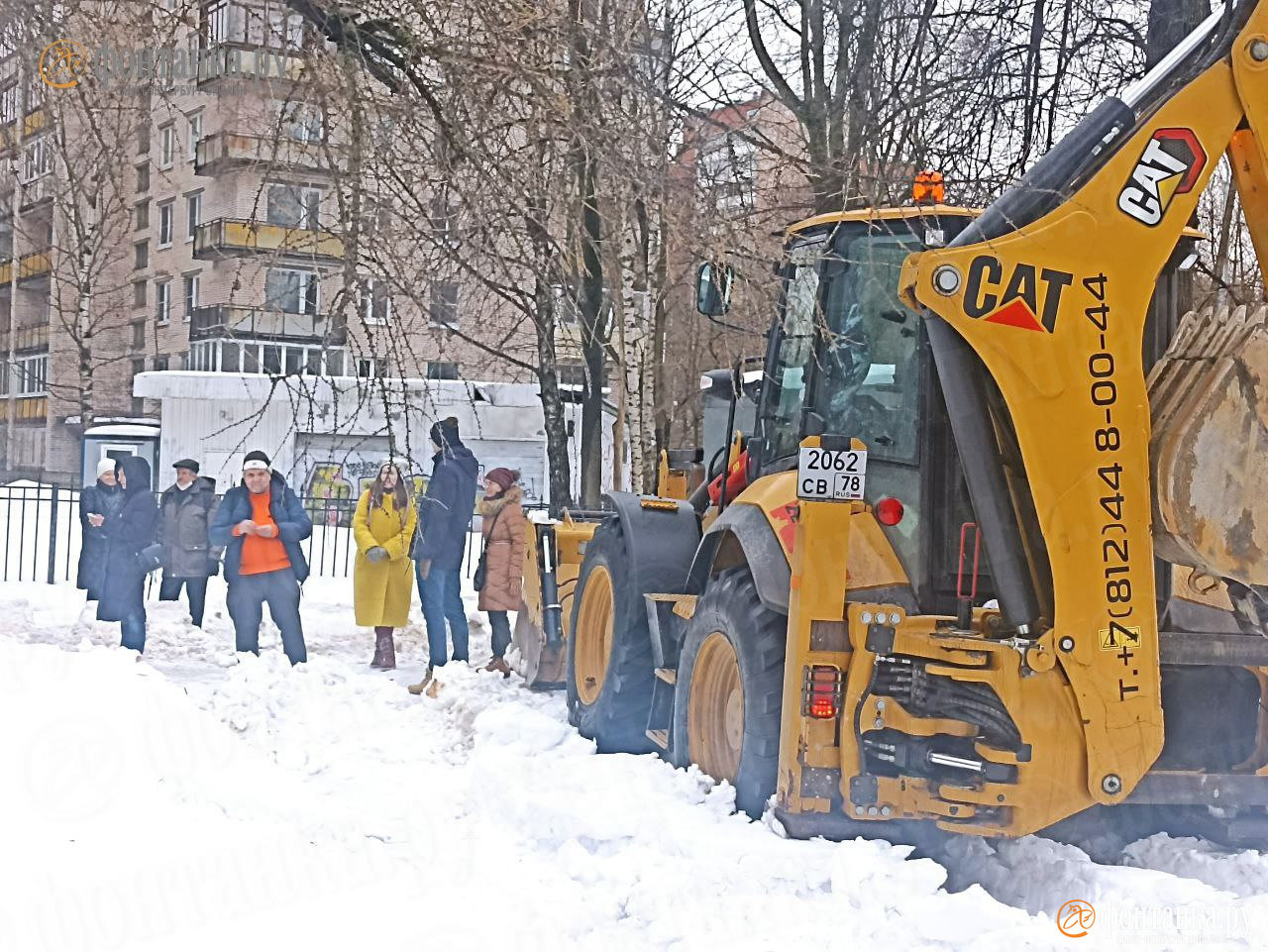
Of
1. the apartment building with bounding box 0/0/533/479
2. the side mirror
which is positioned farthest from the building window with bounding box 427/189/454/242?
the side mirror

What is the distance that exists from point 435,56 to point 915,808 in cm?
310

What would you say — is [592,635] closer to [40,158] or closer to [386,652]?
[386,652]

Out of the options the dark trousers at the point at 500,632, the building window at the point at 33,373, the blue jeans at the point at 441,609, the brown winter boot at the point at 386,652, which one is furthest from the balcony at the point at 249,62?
the building window at the point at 33,373

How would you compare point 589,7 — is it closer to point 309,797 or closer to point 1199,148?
point 1199,148

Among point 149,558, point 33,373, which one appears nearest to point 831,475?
point 149,558

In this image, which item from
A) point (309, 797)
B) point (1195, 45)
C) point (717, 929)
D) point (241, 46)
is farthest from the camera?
point (309, 797)

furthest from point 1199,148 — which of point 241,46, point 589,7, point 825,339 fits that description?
point 241,46

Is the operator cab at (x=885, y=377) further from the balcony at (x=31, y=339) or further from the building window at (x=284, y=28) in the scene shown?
the balcony at (x=31, y=339)

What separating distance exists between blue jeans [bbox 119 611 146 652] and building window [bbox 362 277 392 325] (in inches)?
237

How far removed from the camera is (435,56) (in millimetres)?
5020

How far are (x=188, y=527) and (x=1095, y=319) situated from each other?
8.73 metres

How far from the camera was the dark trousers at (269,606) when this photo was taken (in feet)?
31.9

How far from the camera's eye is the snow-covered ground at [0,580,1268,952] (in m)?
4.40

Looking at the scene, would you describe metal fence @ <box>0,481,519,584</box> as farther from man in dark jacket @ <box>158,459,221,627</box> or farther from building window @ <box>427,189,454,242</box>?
building window @ <box>427,189,454,242</box>
